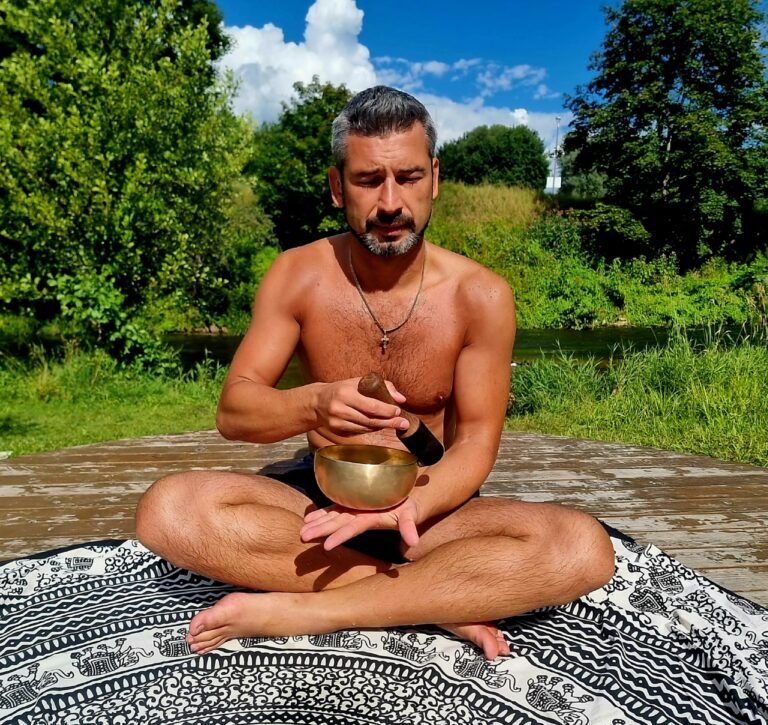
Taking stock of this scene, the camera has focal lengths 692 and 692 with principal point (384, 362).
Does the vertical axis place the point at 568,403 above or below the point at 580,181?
below

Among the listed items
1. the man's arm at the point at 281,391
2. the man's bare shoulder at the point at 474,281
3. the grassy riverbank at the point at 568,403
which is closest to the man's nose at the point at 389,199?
the man's bare shoulder at the point at 474,281

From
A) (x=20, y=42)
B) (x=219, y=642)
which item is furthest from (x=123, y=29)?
(x=219, y=642)

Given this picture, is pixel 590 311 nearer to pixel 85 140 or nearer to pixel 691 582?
pixel 85 140

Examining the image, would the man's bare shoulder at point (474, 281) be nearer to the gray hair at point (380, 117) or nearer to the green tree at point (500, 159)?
the gray hair at point (380, 117)

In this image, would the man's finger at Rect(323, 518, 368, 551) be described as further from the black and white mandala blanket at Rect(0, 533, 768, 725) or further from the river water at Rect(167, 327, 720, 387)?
the river water at Rect(167, 327, 720, 387)

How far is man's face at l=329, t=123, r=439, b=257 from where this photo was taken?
1909 mm

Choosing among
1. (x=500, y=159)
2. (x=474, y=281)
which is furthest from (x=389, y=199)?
(x=500, y=159)

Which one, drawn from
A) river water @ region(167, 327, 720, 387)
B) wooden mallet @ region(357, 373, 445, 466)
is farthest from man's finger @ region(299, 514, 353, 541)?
river water @ region(167, 327, 720, 387)

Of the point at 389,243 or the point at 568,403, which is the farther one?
the point at 568,403

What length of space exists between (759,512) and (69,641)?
2.35 m

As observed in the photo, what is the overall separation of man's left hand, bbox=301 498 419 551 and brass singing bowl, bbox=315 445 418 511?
45mm

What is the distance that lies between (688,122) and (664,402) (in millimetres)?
17046

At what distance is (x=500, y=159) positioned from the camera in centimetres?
3653

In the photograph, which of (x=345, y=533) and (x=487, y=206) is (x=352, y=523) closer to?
(x=345, y=533)
